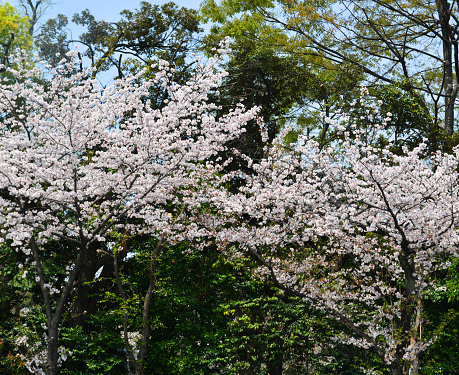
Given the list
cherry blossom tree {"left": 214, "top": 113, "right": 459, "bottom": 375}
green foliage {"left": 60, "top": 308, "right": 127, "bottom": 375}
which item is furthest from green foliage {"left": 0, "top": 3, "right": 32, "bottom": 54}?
cherry blossom tree {"left": 214, "top": 113, "right": 459, "bottom": 375}

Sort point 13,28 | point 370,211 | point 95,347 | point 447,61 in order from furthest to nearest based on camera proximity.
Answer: point 13,28, point 447,61, point 95,347, point 370,211

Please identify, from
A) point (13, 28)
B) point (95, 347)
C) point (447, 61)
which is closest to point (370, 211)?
point (95, 347)

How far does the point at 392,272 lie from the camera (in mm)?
10578

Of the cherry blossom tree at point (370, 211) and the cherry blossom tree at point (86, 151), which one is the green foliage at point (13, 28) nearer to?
the cherry blossom tree at point (86, 151)

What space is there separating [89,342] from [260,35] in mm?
12180

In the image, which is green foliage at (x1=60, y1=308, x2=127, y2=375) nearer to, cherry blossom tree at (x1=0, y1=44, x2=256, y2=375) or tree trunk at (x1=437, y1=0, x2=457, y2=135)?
cherry blossom tree at (x1=0, y1=44, x2=256, y2=375)

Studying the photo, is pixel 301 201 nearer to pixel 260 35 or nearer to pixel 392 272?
pixel 392 272

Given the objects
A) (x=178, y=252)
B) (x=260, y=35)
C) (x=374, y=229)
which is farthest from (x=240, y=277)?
(x=260, y=35)

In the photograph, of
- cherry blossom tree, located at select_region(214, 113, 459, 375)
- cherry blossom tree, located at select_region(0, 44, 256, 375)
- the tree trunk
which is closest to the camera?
cherry blossom tree, located at select_region(0, 44, 256, 375)

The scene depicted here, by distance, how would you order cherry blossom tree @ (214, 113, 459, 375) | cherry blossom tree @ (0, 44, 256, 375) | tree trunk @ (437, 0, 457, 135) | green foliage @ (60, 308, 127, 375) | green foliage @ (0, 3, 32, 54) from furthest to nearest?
green foliage @ (0, 3, 32, 54) → tree trunk @ (437, 0, 457, 135) → green foliage @ (60, 308, 127, 375) → cherry blossom tree @ (214, 113, 459, 375) → cherry blossom tree @ (0, 44, 256, 375)

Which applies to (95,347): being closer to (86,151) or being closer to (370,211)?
(86,151)

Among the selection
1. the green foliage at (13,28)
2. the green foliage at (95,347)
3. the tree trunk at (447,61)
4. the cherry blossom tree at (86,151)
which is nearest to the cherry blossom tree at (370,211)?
the cherry blossom tree at (86,151)

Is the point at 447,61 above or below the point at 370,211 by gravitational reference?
above

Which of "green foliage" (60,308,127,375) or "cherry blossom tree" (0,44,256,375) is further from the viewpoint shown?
"green foliage" (60,308,127,375)
